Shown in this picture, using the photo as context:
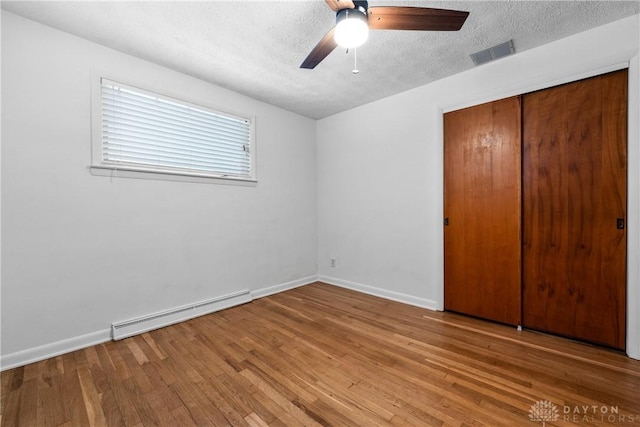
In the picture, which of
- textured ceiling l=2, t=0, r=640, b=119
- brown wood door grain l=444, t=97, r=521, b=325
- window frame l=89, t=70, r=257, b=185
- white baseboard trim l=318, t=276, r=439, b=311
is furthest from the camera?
white baseboard trim l=318, t=276, r=439, b=311

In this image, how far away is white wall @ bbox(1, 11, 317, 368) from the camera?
1976 mm

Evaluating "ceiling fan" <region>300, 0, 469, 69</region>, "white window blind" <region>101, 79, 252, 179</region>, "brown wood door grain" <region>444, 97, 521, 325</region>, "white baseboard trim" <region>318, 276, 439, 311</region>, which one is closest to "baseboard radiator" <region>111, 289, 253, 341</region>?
"white baseboard trim" <region>318, 276, 439, 311</region>

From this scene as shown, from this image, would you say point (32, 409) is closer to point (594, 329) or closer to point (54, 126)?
point (54, 126)

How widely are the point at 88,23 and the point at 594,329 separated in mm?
4778

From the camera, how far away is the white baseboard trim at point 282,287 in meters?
3.51

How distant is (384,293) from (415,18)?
2.95 meters

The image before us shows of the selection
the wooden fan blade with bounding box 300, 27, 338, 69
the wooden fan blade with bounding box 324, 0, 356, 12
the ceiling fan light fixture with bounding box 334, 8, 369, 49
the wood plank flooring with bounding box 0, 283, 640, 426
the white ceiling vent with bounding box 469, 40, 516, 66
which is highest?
the white ceiling vent with bounding box 469, 40, 516, 66

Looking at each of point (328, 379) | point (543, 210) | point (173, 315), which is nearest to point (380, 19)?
point (543, 210)

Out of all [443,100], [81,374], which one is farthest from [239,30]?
[81,374]

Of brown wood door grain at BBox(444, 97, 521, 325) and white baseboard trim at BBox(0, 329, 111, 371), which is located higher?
brown wood door grain at BBox(444, 97, 521, 325)

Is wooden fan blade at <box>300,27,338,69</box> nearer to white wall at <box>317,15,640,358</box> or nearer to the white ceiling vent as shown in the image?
the white ceiling vent

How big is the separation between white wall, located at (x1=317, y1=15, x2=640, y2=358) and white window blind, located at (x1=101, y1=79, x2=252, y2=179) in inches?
57.2

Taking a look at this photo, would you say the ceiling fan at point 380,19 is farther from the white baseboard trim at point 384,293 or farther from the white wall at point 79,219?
the white baseboard trim at point 384,293

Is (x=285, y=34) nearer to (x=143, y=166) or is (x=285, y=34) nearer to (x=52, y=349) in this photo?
(x=143, y=166)
